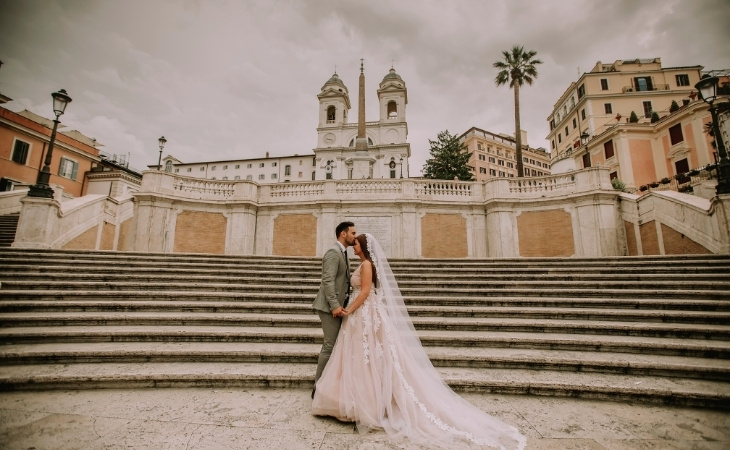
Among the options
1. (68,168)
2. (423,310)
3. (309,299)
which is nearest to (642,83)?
(423,310)

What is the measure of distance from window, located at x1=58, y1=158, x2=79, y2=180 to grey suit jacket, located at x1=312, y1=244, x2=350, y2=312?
124 feet

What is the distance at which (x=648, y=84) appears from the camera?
123ft

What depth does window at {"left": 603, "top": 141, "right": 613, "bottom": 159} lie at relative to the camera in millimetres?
31734

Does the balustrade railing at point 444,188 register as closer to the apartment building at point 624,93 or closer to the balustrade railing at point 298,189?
the balustrade railing at point 298,189

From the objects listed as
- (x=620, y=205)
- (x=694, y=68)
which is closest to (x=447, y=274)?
(x=620, y=205)

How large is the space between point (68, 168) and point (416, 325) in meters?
38.5

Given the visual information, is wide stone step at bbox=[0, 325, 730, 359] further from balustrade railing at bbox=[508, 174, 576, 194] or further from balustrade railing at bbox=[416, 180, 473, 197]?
balustrade railing at bbox=[508, 174, 576, 194]

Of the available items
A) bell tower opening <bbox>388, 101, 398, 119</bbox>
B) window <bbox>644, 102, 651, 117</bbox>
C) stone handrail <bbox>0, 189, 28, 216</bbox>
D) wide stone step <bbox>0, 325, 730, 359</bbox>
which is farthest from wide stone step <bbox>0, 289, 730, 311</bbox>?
bell tower opening <bbox>388, 101, 398, 119</bbox>

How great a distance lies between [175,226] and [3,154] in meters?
22.6

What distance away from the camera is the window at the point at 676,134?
28050 mm

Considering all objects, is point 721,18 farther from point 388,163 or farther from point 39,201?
point 388,163

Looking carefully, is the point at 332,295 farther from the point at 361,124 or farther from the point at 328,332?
the point at 361,124

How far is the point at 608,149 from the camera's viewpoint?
32.2 metres

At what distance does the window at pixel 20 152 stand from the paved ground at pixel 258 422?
3248 centimetres
